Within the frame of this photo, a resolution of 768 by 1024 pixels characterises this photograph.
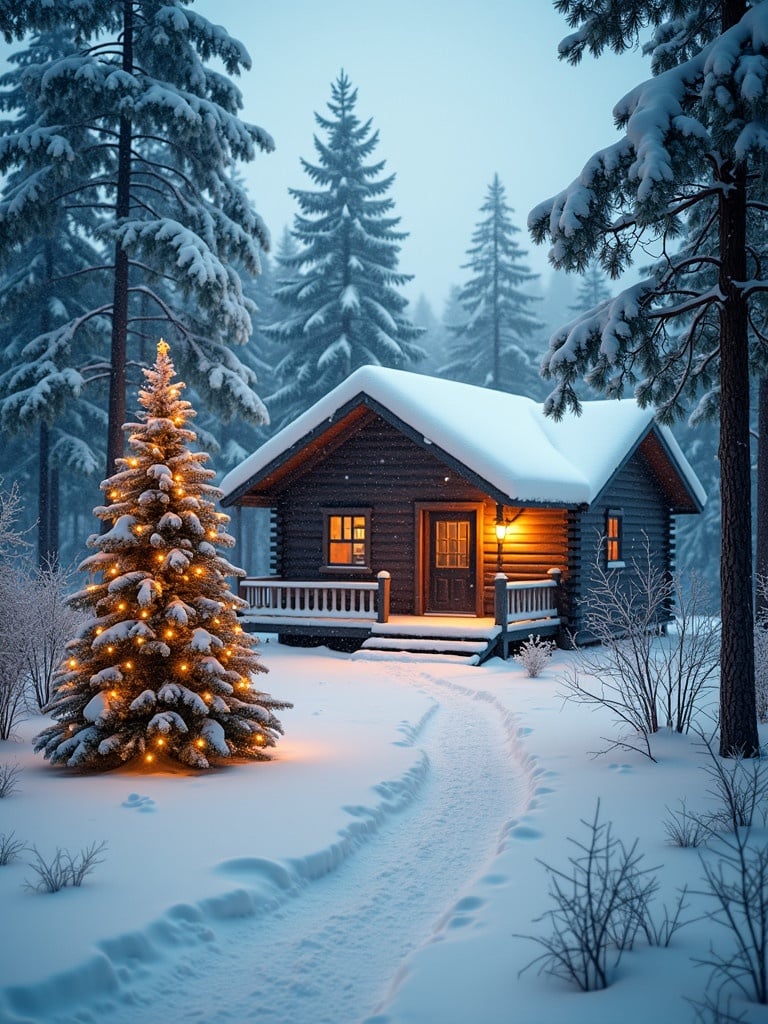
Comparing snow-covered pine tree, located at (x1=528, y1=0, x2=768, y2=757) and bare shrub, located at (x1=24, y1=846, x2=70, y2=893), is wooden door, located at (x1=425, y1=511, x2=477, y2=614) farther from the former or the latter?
bare shrub, located at (x1=24, y1=846, x2=70, y2=893)

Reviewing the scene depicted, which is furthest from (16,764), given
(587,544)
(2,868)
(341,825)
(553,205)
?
(587,544)

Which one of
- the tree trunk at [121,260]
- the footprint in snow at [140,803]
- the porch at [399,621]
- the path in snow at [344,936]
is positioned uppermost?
the tree trunk at [121,260]

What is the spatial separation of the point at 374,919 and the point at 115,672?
4.01 meters

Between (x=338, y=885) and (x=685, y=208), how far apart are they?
7.63 meters

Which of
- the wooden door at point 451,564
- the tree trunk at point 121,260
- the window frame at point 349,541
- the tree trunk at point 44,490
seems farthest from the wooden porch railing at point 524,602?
the tree trunk at point 44,490

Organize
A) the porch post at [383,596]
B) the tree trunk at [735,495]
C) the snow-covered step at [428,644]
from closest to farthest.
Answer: the tree trunk at [735,495]
the snow-covered step at [428,644]
the porch post at [383,596]

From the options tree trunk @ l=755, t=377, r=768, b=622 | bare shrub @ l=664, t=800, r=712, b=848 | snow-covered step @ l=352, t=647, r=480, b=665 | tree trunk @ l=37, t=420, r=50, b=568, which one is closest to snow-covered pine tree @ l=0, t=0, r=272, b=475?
A: snow-covered step @ l=352, t=647, r=480, b=665

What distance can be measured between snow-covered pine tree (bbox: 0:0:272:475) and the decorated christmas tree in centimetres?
887

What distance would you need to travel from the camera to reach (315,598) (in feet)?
65.4

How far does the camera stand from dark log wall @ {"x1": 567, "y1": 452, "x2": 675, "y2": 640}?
2019cm

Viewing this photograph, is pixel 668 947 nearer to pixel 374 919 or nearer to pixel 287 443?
pixel 374 919

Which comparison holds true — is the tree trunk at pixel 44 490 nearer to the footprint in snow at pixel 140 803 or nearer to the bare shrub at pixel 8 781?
the bare shrub at pixel 8 781

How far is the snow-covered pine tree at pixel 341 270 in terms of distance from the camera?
116 feet

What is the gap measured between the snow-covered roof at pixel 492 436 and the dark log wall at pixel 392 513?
1.22 m
